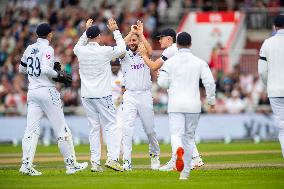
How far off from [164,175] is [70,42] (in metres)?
22.0

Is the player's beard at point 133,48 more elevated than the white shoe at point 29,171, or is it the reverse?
the player's beard at point 133,48

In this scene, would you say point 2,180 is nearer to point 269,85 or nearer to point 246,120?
point 269,85

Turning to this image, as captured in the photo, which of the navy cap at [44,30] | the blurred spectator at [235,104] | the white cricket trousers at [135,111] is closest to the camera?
the navy cap at [44,30]

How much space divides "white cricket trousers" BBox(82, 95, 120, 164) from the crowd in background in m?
15.6

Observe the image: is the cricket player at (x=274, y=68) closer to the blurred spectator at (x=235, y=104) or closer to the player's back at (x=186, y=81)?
the player's back at (x=186, y=81)

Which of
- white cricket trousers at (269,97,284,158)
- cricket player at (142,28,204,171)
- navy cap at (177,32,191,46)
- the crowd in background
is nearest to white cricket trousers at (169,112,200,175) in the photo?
navy cap at (177,32,191,46)

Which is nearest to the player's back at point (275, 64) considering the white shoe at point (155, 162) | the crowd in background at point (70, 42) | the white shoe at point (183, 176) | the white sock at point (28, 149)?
the white shoe at point (183, 176)

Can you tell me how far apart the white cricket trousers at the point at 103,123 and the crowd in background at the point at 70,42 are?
15.6 metres

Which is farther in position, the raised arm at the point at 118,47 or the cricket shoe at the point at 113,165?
the raised arm at the point at 118,47

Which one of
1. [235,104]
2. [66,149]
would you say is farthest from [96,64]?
[235,104]

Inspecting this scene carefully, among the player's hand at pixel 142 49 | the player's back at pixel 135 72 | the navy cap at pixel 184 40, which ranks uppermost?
the navy cap at pixel 184 40

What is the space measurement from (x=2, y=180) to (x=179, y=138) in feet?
12.3

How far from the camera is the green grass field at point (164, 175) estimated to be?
18.0 meters

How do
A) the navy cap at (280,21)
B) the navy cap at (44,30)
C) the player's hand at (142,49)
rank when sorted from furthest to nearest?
the player's hand at (142,49), the navy cap at (44,30), the navy cap at (280,21)
